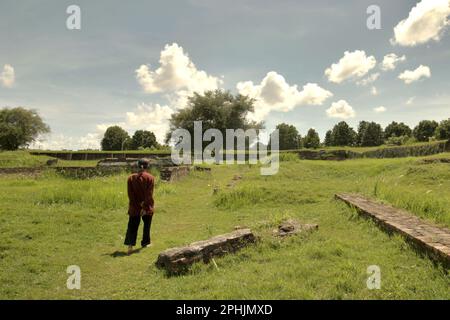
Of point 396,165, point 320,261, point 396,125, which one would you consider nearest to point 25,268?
point 320,261

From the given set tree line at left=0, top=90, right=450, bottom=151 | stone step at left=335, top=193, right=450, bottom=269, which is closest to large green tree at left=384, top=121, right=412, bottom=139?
tree line at left=0, top=90, right=450, bottom=151

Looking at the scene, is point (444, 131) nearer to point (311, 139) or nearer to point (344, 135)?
point (344, 135)

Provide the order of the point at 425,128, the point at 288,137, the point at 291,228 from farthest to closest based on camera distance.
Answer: the point at 288,137
the point at 425,128
the point at 291,228

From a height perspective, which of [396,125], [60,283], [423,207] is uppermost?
[396,125]

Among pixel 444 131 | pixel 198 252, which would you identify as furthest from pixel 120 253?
pixel 444 131

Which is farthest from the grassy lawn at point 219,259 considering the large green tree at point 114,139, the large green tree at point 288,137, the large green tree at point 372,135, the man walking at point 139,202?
the large green tree at point 114,139

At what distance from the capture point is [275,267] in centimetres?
501

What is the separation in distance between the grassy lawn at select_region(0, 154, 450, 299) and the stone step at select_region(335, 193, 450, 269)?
0.63ft

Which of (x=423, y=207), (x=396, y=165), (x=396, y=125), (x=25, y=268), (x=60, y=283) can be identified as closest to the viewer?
(x=60, y=283)

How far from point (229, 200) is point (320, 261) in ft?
19.6

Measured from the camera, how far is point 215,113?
119 ft

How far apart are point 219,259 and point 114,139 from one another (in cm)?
7102

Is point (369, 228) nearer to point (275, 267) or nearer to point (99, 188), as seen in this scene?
point (275, 267)
